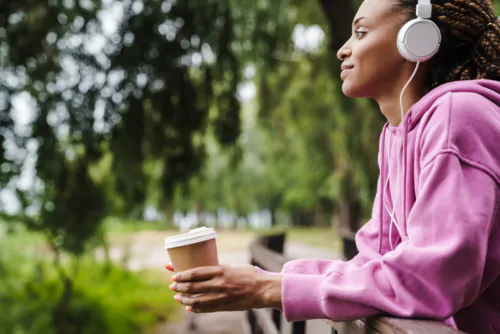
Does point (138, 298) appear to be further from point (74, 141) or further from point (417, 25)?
point (417, 25)

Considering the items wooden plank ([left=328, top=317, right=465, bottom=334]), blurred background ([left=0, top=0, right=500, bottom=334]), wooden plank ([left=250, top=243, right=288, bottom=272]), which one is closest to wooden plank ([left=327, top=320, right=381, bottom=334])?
wooden plank ([left=328, top=317, right=465, bottom=334])

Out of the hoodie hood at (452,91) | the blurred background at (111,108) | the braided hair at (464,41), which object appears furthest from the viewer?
the blurred background at (111,108)

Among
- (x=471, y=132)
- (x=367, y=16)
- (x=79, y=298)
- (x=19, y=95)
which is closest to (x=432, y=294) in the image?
(x=471, y=132)

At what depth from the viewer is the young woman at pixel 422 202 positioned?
861mm

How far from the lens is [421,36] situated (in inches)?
40.6

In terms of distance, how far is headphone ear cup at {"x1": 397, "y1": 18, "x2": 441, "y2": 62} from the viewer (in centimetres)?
103

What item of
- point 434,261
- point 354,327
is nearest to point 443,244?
point 434,261

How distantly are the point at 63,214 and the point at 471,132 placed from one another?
13.4ft

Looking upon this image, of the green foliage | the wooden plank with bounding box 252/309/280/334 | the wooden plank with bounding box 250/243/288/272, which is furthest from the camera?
the green foliage

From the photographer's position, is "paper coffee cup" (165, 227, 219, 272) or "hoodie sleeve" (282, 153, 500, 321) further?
"paper coffee cup" (165, 227, 219, 272)

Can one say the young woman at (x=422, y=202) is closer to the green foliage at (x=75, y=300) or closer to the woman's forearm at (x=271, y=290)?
the woman's forearm at (x=271, y=290)

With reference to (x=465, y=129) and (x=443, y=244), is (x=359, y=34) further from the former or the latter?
(x=443, y=244)

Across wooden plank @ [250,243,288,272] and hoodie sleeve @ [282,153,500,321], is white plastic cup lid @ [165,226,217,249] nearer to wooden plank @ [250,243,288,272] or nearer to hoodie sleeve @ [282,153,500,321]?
hoodie sleeve @ [282,153,500,321]

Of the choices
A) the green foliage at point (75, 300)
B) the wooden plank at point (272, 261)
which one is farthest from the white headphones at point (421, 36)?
the green foliage at point (75, 300)
